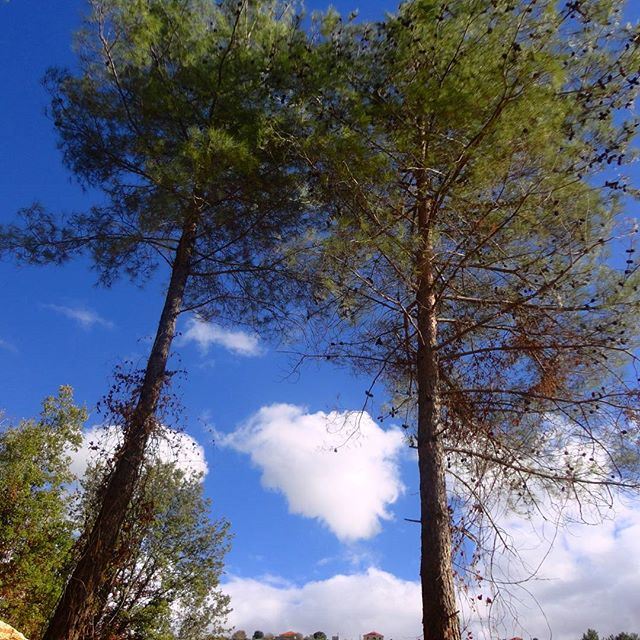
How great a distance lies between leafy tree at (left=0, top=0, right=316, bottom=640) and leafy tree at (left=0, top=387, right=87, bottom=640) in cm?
769

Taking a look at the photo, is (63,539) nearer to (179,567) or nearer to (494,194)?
(179,567)

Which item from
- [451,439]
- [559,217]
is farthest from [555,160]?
[451,439]

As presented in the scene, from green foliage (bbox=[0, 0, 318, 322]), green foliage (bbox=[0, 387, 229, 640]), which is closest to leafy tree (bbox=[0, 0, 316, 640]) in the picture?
green foliage (bbox=[0, 0, 318, 322])

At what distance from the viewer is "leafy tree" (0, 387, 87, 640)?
39.6 ft

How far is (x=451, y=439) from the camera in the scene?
5.69 m

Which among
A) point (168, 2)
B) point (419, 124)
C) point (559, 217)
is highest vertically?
point (168, 2)

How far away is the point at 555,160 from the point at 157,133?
4.80 metres

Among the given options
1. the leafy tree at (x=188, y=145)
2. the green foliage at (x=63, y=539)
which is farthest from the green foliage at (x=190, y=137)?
the green foliage at (x=63, y=539)

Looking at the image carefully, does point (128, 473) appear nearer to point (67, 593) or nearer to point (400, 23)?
point (67, 593)

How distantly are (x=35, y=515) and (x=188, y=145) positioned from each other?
1023 cm

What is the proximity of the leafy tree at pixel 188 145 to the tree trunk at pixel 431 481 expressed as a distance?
5.91 ft

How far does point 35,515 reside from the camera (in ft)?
42.5

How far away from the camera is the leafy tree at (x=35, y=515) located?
1208cm

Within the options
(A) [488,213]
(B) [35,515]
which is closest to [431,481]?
(A) [488,213]
